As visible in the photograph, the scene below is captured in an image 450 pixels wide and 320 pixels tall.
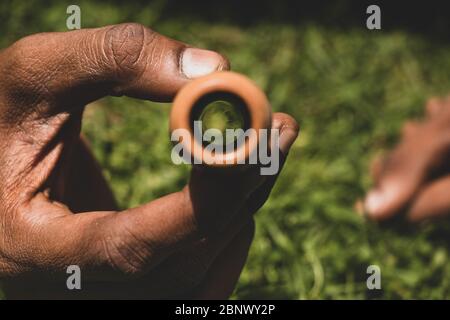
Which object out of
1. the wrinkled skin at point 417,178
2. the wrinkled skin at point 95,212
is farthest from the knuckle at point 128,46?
the wrinkled skin at point 417,178

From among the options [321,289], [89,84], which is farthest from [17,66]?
[321,289]

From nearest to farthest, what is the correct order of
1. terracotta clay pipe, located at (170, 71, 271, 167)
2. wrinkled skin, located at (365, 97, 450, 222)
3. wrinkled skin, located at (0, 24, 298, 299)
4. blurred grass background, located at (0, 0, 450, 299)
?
terracotta clay pipe, located at (170, 71, 271, 167) < wrinkled skin, located at (0, 24, 298, 299) < blurred grass background, located at (0, 0, 450, 299) < wrinkled skin, located at (365, 97, 450, 222)

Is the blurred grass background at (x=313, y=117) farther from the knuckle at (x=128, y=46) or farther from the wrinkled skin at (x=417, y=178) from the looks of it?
the knuckle at (x=128, y=46)

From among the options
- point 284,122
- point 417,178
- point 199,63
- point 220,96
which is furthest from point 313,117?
point 220,96

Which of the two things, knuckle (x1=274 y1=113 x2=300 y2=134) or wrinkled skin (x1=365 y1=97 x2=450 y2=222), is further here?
wrinkled skin (x1=365 y1=97 x2=450 y2=222)

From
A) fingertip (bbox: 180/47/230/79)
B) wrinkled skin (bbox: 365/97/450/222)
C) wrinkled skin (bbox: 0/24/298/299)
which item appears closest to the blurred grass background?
wrinkled skin (bbox: 365/97/450/222)

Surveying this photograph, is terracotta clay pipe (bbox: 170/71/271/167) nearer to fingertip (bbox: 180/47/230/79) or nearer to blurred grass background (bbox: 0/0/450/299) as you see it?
fingertip (bbox: 180/47/230/79)

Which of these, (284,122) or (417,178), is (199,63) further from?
(417,178)
